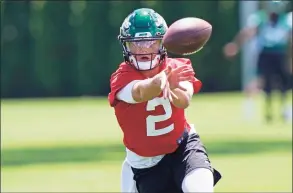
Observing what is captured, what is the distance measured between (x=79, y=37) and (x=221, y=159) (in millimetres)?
16530

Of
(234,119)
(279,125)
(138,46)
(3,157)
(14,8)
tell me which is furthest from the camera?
(14,8)

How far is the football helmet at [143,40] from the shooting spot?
289 inches

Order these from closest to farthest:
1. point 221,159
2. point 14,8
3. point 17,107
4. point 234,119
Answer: point 221,159
point 234,119
point 17,107
point 14,8

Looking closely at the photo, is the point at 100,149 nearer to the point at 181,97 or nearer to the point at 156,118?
the point at 156,118

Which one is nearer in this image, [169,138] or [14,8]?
[169,138]

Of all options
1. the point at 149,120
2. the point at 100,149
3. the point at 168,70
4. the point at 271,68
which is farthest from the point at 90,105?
the point at 168,70

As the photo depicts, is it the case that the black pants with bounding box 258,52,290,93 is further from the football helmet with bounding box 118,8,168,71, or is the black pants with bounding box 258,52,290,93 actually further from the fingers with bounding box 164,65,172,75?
the fingers with bounding box 164,65,172,75

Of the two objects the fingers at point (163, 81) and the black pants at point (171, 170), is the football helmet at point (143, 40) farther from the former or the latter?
the black pants at point (171, 170)

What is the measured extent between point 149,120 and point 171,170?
0.36 m

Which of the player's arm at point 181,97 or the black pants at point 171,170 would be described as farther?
the black pants at point 171,170

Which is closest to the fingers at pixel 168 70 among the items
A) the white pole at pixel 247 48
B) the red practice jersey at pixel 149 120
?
the red practice jersey at pixel 149 120

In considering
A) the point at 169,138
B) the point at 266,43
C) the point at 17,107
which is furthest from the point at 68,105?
the point at 169,138

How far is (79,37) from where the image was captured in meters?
30.2

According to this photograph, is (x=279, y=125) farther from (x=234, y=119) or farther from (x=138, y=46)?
(x=138, y=46)
